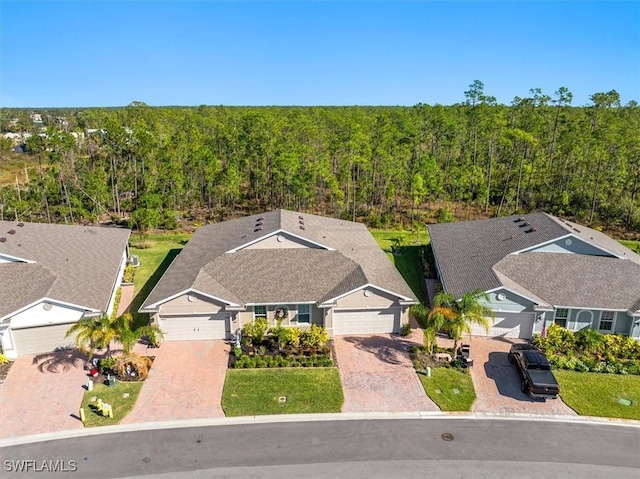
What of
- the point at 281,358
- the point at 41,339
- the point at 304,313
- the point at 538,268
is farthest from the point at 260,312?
the point at 538,268

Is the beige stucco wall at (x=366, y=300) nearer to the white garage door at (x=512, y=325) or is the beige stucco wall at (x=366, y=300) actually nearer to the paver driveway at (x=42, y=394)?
the white garage door at (x=512, y=325)

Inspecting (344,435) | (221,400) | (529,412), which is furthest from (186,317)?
(529,412)

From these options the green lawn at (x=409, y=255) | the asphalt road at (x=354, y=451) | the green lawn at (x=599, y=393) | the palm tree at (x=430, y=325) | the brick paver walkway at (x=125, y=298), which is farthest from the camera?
the green lawn at (x=409, y=255)

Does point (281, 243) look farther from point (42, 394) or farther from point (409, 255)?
point (42, 394)

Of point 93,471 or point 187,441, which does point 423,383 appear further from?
point 93,471

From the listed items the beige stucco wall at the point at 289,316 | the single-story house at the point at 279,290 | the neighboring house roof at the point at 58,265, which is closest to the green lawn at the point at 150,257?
the neighboring house roof at the point at 58,265

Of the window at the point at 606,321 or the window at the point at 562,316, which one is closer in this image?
the window at the point at 606,321
